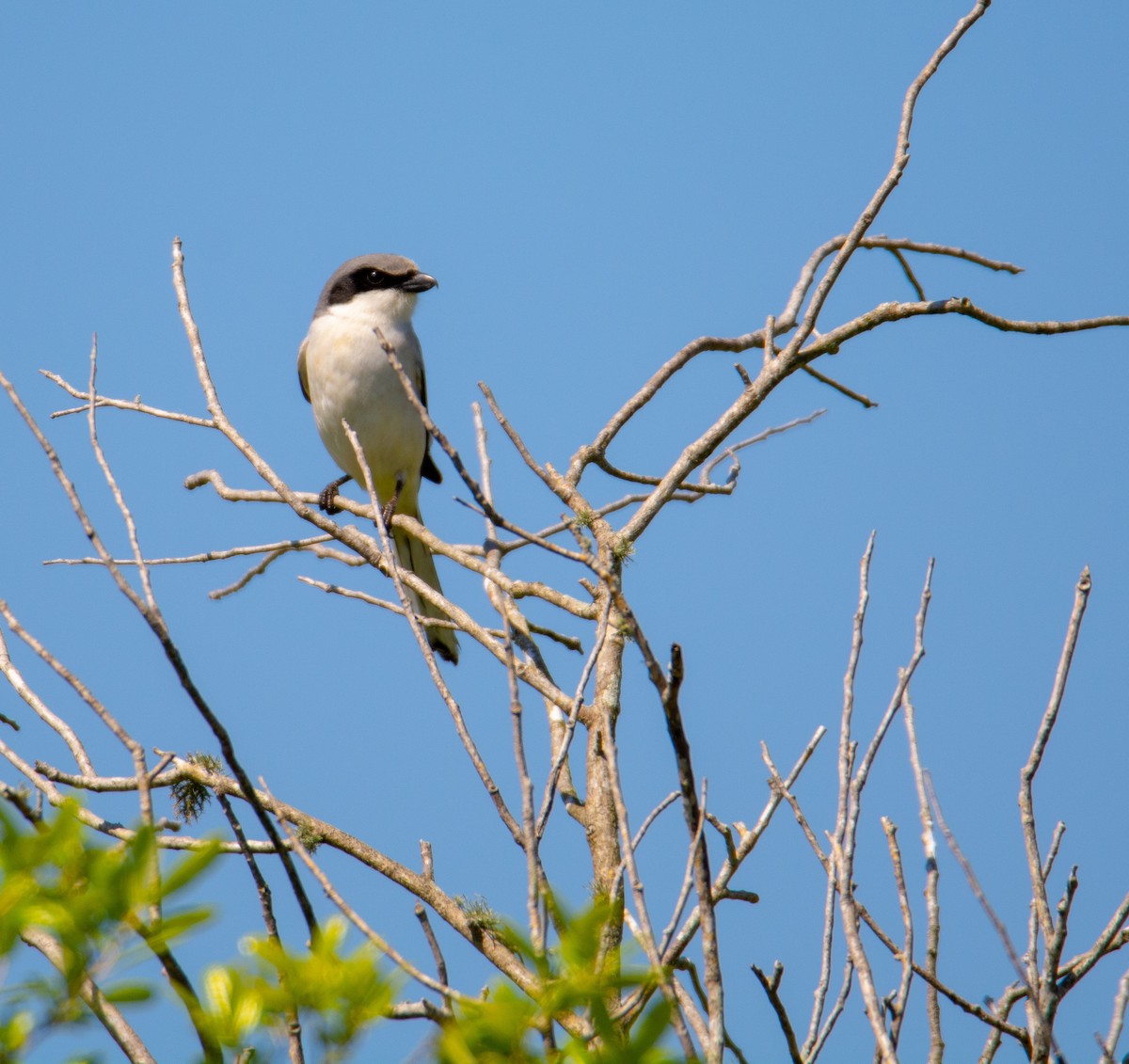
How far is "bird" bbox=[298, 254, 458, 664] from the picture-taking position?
6617 mm

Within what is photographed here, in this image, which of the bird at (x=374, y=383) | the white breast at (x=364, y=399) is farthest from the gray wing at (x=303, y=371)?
the white breast at (x=364, y=399)

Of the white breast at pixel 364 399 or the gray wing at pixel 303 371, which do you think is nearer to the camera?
the white breast at pixel 364 399

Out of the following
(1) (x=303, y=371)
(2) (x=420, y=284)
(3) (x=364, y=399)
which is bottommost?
(3) (x=364, y=399)

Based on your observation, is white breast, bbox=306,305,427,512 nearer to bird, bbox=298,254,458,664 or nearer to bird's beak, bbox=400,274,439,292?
bird, bbox=298,254,458,664

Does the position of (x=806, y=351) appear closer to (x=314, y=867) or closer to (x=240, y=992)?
(x=314, y=867)

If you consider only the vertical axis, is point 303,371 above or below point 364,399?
above

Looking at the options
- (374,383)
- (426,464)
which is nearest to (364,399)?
(374,383)

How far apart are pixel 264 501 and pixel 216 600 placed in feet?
1.61

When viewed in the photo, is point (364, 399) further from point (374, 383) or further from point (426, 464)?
point (426, 464)

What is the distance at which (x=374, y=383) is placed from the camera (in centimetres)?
661

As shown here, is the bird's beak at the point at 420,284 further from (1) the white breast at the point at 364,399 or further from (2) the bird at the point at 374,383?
(1) the white breast at the point at 364,399

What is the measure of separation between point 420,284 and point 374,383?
2.72 feet

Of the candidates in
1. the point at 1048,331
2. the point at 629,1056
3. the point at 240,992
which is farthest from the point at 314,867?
the point at 1048,331

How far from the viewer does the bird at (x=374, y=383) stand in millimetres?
6617
